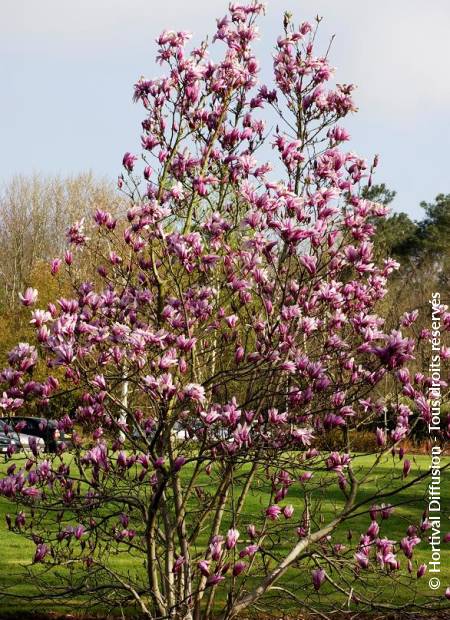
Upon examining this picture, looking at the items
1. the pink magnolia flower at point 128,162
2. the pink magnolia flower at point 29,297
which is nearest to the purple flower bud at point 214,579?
the pink magnolia flower at point 29,297

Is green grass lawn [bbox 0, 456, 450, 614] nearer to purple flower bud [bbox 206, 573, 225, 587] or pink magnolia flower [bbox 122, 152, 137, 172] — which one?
purple flower bud [bbox 206, 573, 225, 587]

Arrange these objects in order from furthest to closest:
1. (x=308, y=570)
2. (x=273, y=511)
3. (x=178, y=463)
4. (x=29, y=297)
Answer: (x=308, y=570) < (x=273, y=511) < (x=29, y=297) < (x=178, y=463)

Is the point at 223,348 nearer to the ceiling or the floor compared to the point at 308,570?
nearer to the ceiling

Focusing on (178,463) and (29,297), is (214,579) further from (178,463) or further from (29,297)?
(29,297)

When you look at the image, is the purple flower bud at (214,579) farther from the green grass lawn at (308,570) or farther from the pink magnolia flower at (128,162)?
the pink magnolia flower at (128,162)

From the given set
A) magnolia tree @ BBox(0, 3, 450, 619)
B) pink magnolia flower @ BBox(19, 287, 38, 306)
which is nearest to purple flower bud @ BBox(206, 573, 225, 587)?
magnolia tree @ BBox(0, 3, 450, 619)

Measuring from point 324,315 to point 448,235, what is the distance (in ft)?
148

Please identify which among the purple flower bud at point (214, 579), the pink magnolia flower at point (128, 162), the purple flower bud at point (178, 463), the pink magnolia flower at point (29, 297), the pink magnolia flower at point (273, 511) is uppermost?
the pink magnolia flower at point (128, 162)

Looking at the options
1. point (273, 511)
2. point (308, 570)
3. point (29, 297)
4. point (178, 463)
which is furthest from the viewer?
point (308, 570)

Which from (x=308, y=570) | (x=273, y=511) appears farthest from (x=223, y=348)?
(x=308, y=570)

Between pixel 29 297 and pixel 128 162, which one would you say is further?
pixel 128 162

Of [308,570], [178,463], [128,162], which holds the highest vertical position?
[128,162]

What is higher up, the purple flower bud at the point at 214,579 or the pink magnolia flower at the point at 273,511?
the pink magnolia flower at the point at 273,511

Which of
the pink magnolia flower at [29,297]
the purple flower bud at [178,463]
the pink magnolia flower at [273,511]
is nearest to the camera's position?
the purple flower bud at [178,463]
